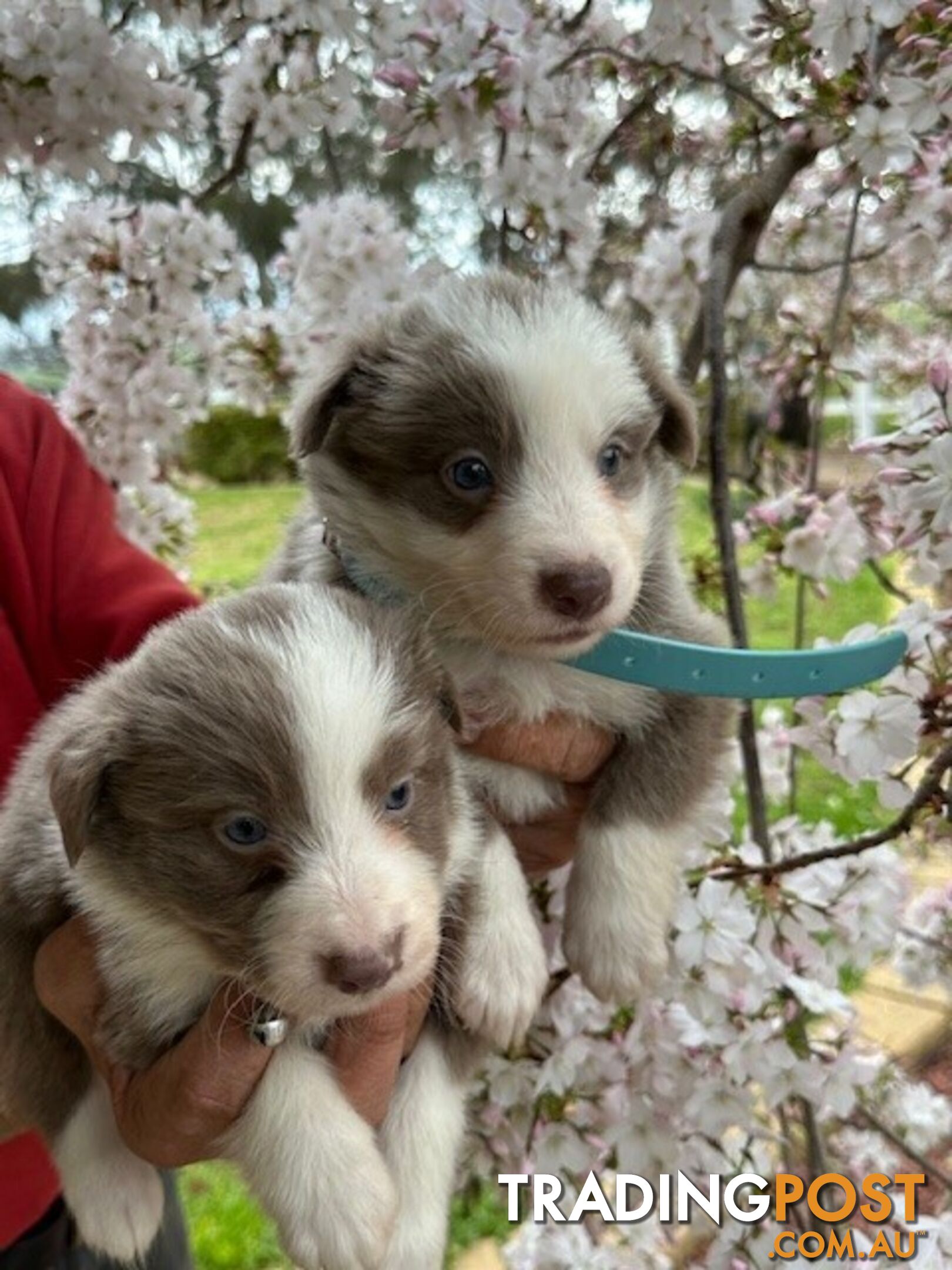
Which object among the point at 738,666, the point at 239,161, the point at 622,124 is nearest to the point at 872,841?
the point at 738,666

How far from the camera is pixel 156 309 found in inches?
128

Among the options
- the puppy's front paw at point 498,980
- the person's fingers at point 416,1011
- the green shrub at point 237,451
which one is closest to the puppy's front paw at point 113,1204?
the person's fingers at point 416,1011

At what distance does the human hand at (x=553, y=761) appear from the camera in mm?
1989

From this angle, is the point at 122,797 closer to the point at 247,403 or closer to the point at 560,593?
the point at 560,593

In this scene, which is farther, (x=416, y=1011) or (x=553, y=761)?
(x=553, y=761)

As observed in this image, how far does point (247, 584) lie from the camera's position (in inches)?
102

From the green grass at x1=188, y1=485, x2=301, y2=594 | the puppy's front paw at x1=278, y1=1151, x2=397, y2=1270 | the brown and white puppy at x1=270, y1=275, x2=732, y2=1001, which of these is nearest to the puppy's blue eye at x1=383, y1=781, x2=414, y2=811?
the brown and white puppy at x1=270, y1=275, x2=732, y2=1001

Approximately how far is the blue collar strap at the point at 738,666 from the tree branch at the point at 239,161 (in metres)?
1.59

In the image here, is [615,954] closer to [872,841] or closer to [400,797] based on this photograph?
[872,841]

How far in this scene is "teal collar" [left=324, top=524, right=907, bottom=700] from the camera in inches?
70.3

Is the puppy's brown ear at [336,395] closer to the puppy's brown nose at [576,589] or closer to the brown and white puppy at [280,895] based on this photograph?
the brown and white puppy at [280,895]

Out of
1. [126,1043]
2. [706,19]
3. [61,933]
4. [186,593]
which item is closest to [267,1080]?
[126,1043]

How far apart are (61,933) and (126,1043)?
18cm

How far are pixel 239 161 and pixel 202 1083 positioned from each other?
204 cm
